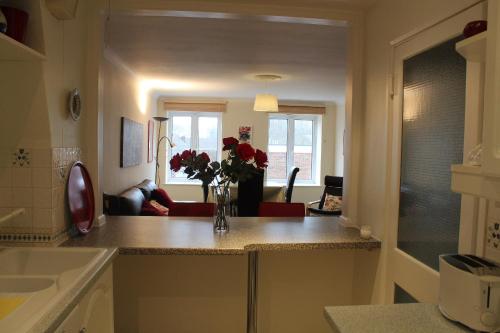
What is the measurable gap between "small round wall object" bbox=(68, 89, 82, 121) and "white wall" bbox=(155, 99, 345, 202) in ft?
16.0

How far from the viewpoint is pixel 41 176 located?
5.74 ft

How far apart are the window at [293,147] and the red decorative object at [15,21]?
5.65 meters

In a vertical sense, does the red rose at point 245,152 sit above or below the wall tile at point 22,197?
above

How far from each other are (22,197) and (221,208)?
1027 millimetres

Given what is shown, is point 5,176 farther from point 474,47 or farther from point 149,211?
point 149,211

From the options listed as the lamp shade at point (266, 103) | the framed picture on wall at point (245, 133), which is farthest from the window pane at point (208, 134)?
the lamp shade at point (266, 103)

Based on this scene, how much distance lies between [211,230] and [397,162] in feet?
3.63

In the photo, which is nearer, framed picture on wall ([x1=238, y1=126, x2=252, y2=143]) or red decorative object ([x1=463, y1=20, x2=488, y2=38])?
red decorative object ([x1=463, y1=20, x2=488, y2=38])

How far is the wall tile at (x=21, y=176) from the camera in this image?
68.4 inches

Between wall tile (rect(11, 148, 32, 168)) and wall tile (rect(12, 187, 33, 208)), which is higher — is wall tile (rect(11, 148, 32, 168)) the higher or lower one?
the higher one

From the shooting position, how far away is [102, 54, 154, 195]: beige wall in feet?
12.0

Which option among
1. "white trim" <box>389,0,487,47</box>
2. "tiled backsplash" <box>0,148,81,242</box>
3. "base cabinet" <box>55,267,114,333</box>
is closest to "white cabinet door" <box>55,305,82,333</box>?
"base cabinet" <box>55,267,114,333</box>

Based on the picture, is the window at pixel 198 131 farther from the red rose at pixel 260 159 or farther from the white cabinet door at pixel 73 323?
the white cabinet door at pixel 73 323

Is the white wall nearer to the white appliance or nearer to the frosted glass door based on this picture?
the frosted glass door
